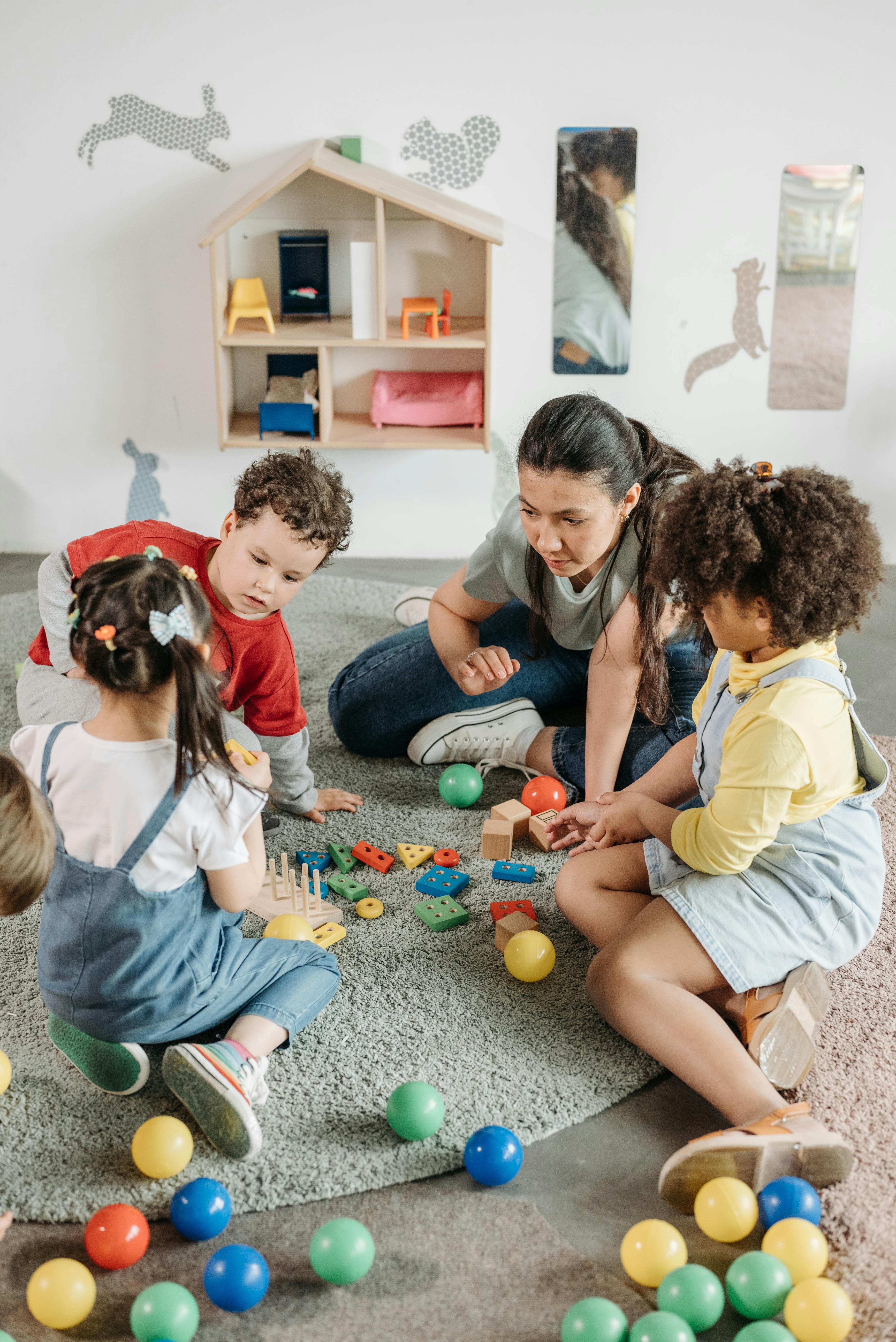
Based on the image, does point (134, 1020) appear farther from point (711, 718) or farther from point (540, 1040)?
point (711, 718)

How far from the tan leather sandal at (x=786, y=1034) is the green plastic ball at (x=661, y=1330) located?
0.34 m

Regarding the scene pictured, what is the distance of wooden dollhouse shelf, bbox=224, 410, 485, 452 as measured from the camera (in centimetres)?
284

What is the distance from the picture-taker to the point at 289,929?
1464 mm

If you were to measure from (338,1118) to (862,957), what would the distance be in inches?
29.3

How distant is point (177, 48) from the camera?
274cm

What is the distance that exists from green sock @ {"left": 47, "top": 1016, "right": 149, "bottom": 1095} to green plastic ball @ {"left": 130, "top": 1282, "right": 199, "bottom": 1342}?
11.7 inches

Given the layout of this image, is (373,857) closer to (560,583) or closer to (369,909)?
(369,909)

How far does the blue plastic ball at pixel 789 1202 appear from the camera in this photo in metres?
1.04

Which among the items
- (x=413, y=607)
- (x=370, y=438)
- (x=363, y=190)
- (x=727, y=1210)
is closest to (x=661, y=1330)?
(x=727, y=1210)

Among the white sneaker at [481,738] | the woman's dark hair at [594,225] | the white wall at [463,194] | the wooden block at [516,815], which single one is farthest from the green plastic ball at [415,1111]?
the woman's dark hair at [594,225]

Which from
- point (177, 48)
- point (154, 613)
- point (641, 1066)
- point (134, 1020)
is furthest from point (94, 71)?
point (641, 1066)

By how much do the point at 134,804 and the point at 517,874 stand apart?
0.73 m

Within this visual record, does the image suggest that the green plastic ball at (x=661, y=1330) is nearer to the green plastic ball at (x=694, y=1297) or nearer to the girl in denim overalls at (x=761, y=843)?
the green plastic ball at (x=694, y=1297)

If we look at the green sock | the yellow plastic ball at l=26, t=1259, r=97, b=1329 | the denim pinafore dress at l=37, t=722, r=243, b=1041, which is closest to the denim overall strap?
the denim pinafore dress at l=37, t=722, r=243, b=1041
